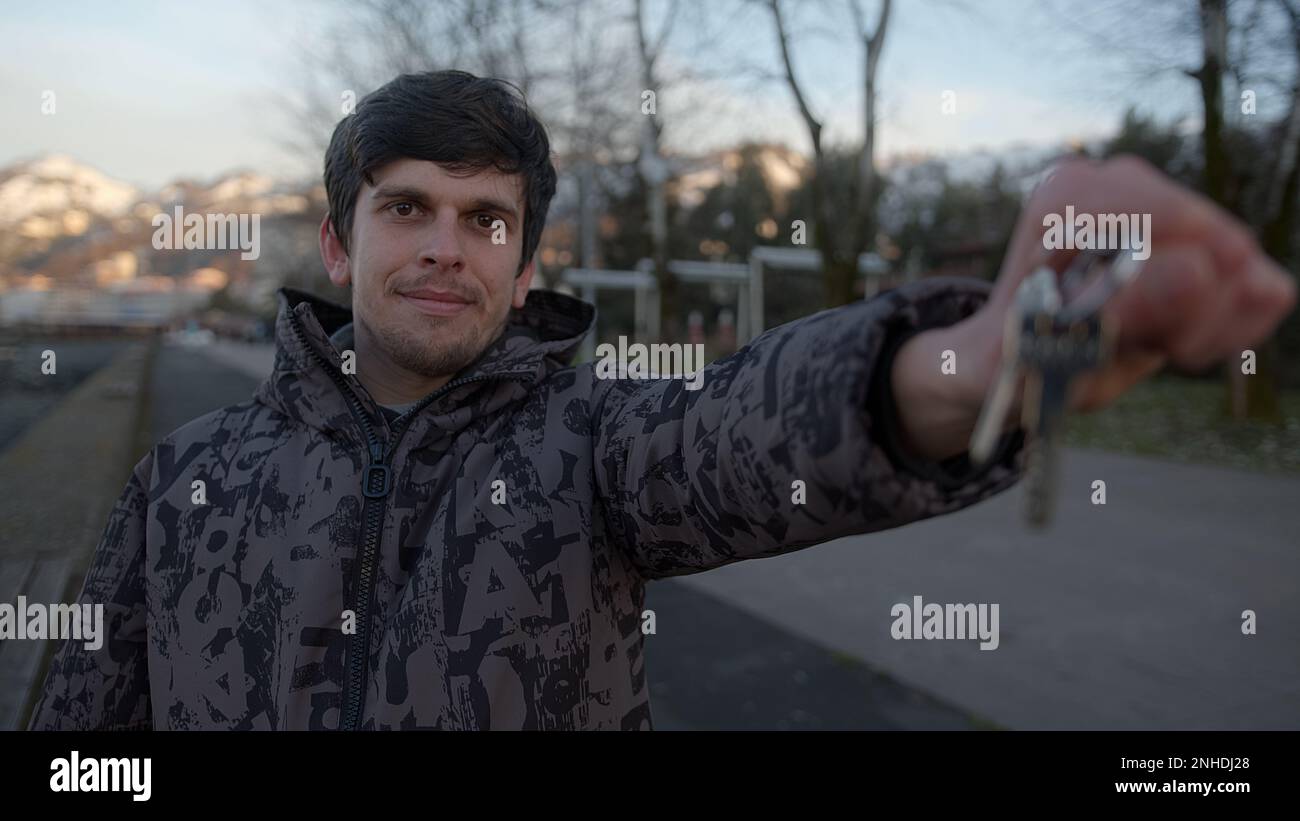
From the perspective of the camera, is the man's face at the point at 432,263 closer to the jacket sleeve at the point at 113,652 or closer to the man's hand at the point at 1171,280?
the jacket sleeve at the point at 113,652

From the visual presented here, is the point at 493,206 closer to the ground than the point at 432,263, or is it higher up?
higher up

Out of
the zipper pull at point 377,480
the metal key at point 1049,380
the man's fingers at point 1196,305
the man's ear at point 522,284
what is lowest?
the zipper pull at point 377,480

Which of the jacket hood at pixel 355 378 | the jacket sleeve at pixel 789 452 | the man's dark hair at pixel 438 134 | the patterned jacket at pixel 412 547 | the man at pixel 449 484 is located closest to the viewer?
the jacket sleeve at pixel 789 452

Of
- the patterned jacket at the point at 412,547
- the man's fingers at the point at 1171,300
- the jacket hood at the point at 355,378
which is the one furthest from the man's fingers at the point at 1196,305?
the jacket hood at the point at 355,378

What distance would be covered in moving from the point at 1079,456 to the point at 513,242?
11481mm

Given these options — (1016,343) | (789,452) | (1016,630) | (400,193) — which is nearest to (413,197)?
(400,193)

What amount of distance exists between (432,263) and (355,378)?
251mm

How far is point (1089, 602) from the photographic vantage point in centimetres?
574

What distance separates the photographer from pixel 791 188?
33625 mm

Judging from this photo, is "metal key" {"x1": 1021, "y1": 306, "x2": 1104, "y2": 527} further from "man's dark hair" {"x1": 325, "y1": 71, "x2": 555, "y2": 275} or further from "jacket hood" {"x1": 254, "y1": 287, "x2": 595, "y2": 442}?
"man's dark hair" {"x1": 325, "y1": 71, "x2": 555, "y2": 275}

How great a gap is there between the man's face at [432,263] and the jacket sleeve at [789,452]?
37 cm

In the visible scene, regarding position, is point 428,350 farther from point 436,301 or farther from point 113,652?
point 113,652

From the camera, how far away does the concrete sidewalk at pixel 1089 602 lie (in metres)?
4.31
